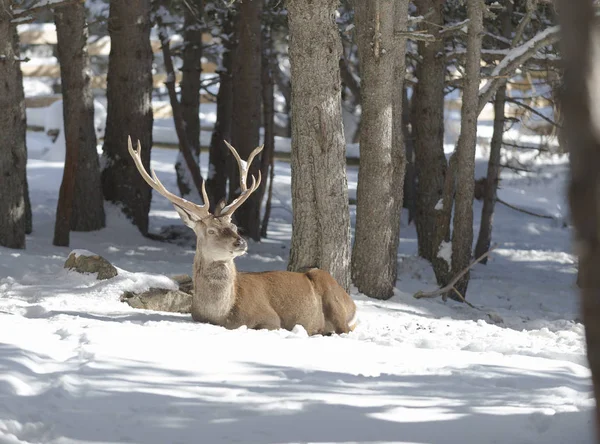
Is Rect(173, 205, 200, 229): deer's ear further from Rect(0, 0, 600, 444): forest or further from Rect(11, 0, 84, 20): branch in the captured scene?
Rect(11, 0, 84, 20): branch

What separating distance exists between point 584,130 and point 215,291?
5.01 metres

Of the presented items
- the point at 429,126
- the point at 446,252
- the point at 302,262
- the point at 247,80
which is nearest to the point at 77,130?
the point at 247,80

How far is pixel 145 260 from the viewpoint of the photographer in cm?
1264

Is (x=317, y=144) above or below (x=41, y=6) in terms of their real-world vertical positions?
below

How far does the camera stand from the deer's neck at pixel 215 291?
727 cm

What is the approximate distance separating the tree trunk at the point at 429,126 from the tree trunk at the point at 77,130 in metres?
4.74

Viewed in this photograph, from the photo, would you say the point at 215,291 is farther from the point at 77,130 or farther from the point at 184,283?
the point at 77,130

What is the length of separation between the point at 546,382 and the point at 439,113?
858 centimetres

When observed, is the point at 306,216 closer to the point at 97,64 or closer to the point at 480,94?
the point at 480,94

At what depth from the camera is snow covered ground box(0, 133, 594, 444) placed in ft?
14.8

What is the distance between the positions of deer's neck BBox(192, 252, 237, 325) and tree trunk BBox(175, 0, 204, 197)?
31.3 ft

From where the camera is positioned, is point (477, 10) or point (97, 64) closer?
point (477, 10)

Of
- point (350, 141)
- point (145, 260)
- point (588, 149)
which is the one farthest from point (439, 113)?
point (350, 141)

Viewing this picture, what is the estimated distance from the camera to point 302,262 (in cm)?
933
